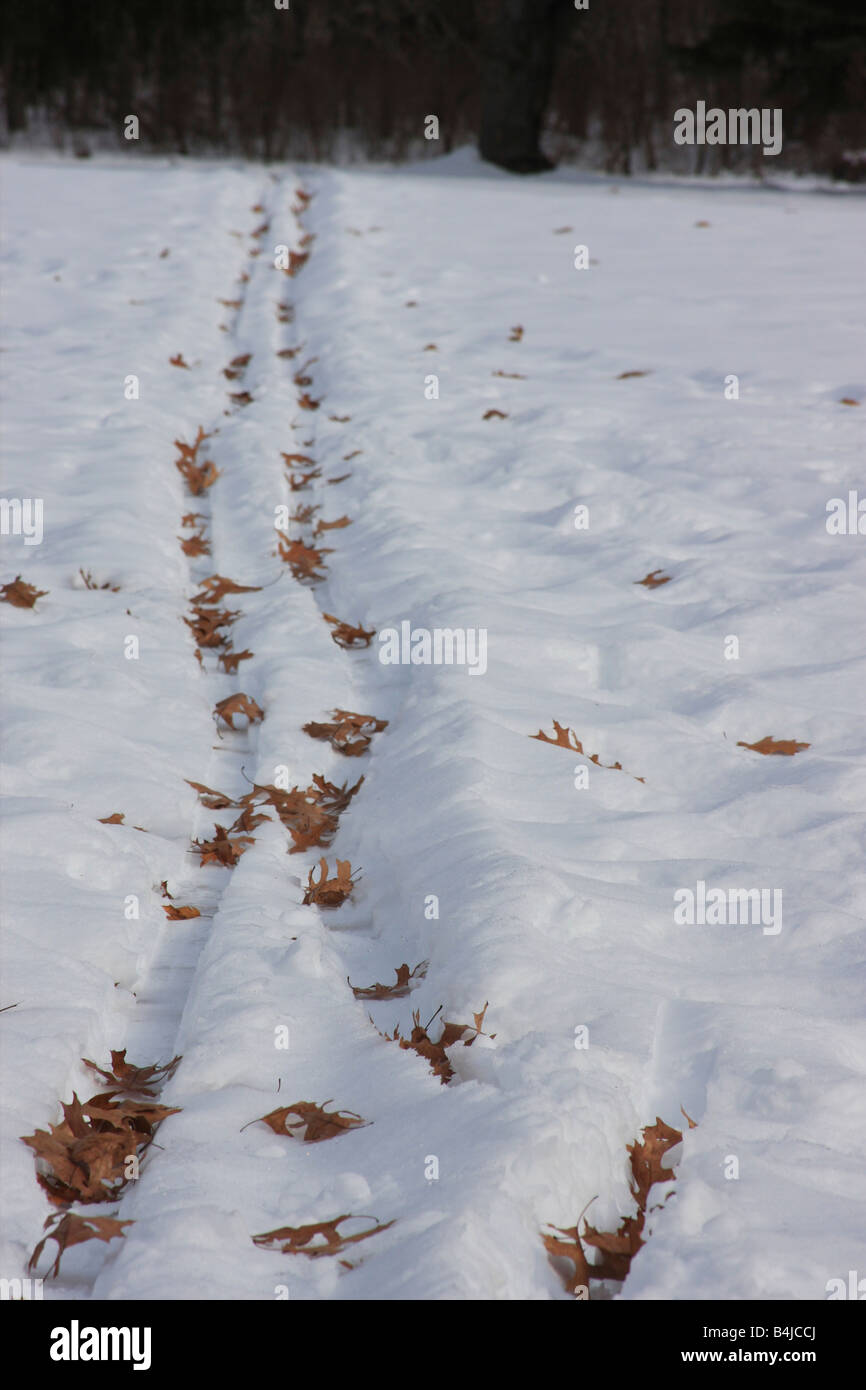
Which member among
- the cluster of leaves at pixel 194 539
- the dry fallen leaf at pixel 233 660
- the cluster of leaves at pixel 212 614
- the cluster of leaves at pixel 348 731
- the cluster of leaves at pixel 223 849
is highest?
the cluster of leaves at pixel 194 539

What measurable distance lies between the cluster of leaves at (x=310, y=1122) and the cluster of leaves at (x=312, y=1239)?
0.18 meters

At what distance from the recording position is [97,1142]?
1.74 meters

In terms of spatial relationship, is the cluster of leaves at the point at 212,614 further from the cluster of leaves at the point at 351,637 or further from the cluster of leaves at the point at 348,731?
the cluster of leaves at the point at 348,731

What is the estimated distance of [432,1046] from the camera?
190 cm

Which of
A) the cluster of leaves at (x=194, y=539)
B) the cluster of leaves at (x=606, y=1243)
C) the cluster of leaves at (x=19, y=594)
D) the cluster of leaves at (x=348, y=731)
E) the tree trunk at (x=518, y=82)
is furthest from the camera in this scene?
the tree trunk at (x=518, y=82)

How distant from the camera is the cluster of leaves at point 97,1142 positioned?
1.69 m

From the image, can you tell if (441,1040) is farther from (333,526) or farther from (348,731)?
(333,526)

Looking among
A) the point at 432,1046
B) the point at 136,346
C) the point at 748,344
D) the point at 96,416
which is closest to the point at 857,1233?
the point at 432,1046

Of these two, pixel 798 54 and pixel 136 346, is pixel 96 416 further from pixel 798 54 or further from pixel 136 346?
pixel 798 54

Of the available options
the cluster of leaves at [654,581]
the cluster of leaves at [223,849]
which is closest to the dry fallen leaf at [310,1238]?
the cluster of leaves at [223,849]

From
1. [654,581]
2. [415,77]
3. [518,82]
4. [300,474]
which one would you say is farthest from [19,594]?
[415,77]

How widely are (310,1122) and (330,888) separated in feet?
2.15
